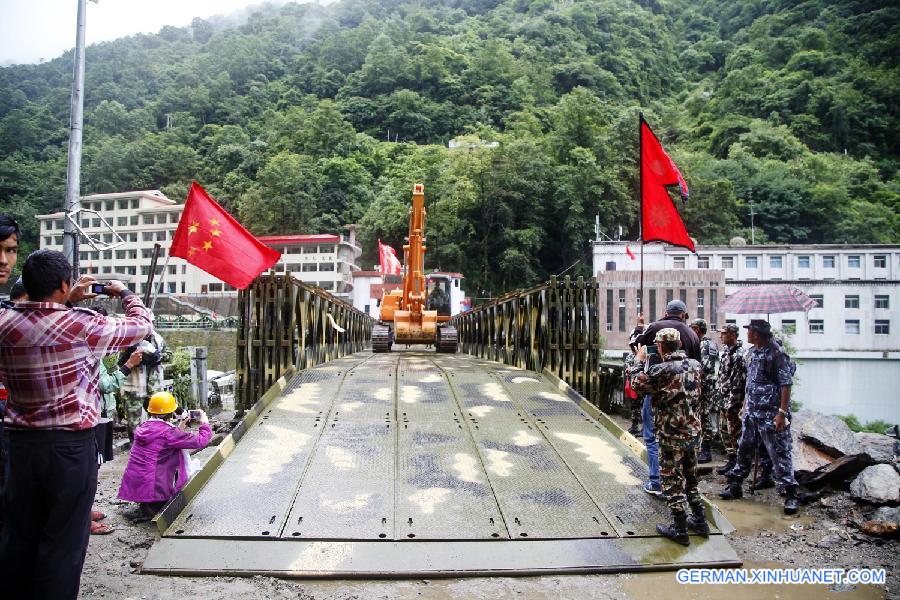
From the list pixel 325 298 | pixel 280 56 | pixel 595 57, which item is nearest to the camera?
pixel 325 298

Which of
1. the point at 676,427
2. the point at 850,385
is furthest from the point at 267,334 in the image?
the point at 850,385

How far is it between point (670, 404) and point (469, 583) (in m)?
1.96

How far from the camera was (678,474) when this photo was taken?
4559 mm

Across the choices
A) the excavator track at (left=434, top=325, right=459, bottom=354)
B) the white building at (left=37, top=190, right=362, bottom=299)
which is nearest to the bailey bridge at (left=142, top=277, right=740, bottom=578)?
the excavator track at (left=434, top=325, right=459, bottom=354)

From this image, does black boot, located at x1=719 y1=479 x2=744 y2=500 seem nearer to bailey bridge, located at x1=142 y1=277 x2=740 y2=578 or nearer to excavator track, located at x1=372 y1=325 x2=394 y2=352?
bailey bridge, located at x1=142 y1=277 x2=740 y2=578

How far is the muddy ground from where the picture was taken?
3775 millimetres

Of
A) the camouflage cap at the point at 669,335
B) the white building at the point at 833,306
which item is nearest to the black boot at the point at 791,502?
the camouflage cap at the point at 669,335

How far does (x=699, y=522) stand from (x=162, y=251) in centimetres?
4659

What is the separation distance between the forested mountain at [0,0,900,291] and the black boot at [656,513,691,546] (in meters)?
29.1

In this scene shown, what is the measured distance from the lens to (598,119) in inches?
2205

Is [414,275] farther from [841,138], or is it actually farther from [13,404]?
[841,138]

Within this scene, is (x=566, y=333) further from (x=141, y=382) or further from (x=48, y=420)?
(x=48, y=420)

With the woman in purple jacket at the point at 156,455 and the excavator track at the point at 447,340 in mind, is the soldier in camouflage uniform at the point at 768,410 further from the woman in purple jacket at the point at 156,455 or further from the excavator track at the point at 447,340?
the excavator track at the point at 447,340

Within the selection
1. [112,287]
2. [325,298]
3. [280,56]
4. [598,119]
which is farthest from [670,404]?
[280,56]
